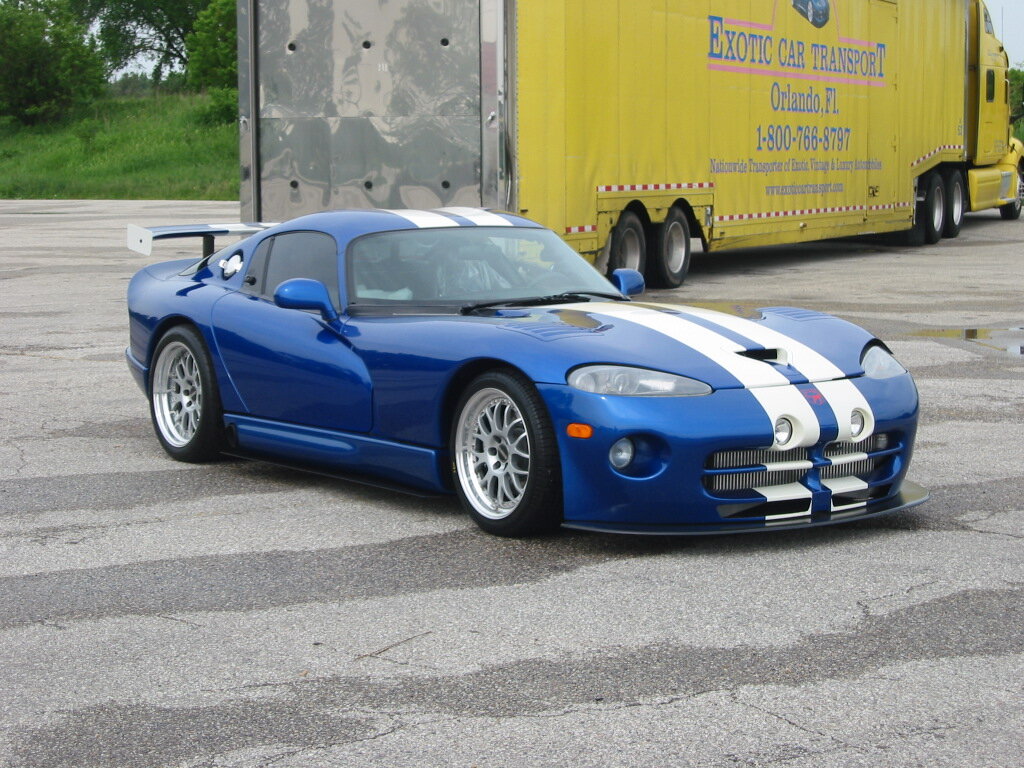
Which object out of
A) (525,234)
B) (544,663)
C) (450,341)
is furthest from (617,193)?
(544,663)

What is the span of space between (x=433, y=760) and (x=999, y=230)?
26189 mm

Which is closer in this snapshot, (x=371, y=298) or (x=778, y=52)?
(x=371, y=298)

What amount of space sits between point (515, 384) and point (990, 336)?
7777 millimetres

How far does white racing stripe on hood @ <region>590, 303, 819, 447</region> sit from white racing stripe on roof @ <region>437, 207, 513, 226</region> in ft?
4.17

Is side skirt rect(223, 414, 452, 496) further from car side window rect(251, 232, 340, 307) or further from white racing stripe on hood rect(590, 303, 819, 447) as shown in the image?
white racing stripe on hood rect(590, 303, 819, 447)

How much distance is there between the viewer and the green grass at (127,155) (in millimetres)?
53250

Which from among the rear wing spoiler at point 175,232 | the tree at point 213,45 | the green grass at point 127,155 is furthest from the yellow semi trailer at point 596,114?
the tree at point 213,45

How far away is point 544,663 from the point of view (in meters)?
4.18

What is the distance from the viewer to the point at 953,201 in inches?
982

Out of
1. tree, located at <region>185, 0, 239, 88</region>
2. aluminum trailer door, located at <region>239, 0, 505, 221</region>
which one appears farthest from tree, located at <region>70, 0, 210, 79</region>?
aluminum trailer door, located at <region>239, 0, 505, 221</region>

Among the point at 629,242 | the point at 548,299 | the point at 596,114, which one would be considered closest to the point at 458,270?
the point at 548,299

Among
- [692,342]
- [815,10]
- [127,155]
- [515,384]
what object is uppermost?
[127,155]

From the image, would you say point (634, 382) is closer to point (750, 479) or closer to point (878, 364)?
point (750, 479)

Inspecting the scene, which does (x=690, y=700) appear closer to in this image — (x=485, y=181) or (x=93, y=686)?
(x=93, y=686)
